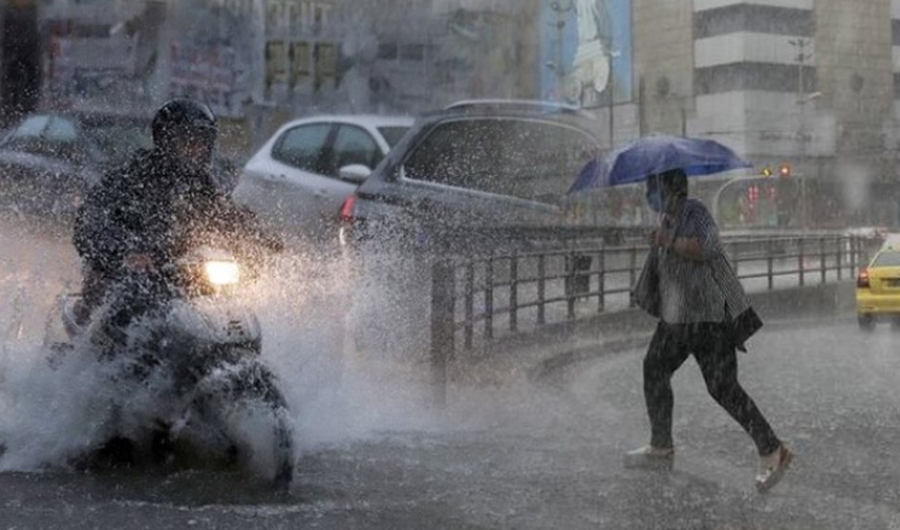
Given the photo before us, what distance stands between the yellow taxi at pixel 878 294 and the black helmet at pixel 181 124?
29.4 ft

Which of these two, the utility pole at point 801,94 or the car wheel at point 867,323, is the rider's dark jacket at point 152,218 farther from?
the car wheel at point 867,323

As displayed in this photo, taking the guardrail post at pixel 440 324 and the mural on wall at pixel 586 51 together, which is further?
the guardrail post at pixel 440 324

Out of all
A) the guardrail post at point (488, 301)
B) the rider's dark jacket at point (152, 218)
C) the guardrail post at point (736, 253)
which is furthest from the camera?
the guardrail post at point (736, 253)

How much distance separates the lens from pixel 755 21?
8086 millimetres

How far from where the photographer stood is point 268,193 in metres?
5.72

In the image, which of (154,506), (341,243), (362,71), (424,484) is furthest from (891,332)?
(154,506)

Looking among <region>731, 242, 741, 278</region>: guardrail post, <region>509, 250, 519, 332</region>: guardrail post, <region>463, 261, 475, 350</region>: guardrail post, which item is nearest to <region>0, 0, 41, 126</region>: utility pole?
<region>463, 261, 475, 350</region>: guardrail post

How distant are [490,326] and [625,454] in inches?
137

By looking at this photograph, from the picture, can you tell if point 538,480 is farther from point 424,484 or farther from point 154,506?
point 154,506

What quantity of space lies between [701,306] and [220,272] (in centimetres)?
154

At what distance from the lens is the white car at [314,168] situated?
5.38 meters

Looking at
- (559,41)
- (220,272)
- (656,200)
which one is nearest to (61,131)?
(220,272)

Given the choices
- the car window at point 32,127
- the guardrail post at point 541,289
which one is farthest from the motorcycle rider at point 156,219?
the guardrail post at point 541,289

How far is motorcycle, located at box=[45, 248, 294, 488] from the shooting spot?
356 centimetres
